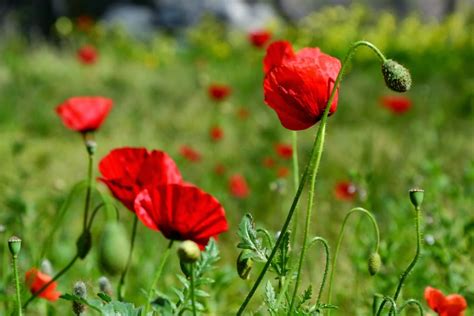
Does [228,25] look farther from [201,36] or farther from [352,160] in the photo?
[352,160]

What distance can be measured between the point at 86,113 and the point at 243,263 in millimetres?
646

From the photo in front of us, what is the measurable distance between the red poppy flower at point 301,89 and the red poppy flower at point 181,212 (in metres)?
0.16

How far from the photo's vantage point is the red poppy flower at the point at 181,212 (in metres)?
1.15

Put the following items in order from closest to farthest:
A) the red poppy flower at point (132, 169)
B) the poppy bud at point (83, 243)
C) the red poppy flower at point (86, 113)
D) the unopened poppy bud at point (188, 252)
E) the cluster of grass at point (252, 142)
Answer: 1. the unopened poppy bud at point (188, 252)
2. the red poppy flower at point (132, 169)
3. the poppy bud at point (83, 243)
4. the red poppy flower at point (86, 113)
5. the cluster of grass at point (252, 142)

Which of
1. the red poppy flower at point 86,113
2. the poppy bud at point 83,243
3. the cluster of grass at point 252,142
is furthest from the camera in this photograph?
the cluster of grass at point 252,142

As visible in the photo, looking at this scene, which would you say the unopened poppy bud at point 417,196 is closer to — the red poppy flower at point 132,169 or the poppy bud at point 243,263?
the poppy bud at point 243,263

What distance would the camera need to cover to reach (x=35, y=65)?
6.69m

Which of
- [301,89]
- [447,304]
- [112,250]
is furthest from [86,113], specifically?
[447,304]

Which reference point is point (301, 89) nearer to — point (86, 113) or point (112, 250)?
point (112, 250)

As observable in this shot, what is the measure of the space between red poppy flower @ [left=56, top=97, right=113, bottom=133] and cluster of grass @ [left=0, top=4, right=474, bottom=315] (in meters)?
0.32

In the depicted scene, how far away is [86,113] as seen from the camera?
173 centimetres

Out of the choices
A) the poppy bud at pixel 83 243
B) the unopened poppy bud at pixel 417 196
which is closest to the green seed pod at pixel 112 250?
the poppy bud at pixel 83 243

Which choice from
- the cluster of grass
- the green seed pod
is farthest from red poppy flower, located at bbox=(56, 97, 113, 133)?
the green seed pod

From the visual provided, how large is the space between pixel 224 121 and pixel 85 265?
2.64 meters
